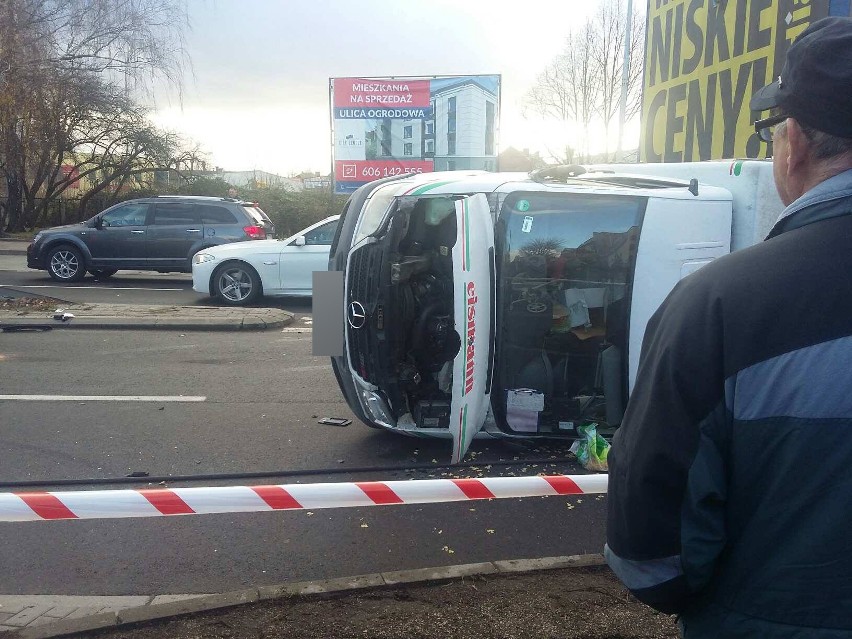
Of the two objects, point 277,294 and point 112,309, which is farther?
point 277,294

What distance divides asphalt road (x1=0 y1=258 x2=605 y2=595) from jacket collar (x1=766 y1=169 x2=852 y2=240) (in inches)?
123

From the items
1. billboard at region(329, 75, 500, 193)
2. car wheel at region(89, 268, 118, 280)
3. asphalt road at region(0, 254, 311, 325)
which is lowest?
asphalt road at region(0, 254, 311, 325)

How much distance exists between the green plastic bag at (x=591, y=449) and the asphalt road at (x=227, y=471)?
0.46 ft

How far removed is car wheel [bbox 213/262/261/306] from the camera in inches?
527

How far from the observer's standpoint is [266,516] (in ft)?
15.7

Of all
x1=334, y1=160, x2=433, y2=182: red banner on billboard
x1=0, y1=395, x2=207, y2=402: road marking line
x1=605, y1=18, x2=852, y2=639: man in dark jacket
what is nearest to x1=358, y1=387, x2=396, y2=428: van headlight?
x1=0, y1=395, x2=207, y2=402: road marking line

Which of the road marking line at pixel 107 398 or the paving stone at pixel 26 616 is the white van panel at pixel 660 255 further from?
the road marking line at pixel 107 398

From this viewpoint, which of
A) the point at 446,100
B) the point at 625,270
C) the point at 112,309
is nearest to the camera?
the point at 625,270

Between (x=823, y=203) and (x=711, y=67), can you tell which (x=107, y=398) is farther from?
(x=711, y=67)

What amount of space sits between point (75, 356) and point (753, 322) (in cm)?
913

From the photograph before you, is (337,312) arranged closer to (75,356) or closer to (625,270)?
(625,270)

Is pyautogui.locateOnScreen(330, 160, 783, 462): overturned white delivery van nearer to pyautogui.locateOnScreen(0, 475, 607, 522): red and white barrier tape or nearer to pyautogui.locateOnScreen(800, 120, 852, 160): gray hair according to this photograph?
pyautogui.locateOnScreen(0, 475, 607, 522): red and white barrier tape

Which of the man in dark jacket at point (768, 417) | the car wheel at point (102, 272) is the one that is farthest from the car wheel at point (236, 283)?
the man in dark jacket at point (768, 417)

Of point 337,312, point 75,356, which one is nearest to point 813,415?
point 337,312
